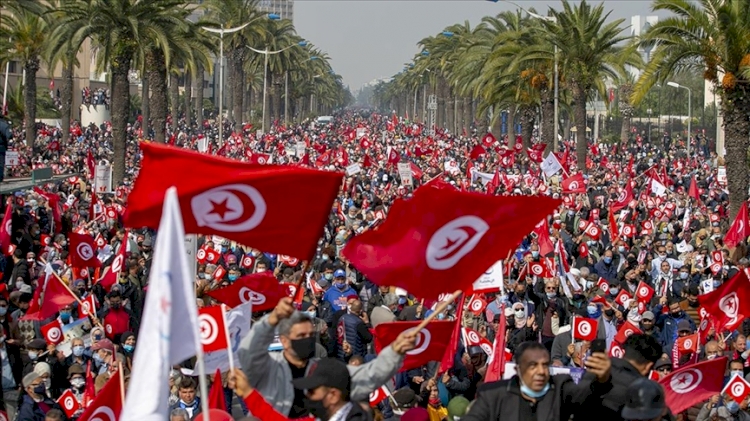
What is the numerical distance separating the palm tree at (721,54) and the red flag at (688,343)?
1119 cm

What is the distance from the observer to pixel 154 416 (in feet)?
15.6

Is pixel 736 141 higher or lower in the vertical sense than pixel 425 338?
higher

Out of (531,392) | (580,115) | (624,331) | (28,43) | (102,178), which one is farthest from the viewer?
(28,43)

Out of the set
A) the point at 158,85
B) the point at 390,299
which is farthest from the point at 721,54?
the point at 158,85

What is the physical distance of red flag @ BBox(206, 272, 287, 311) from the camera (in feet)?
36.5

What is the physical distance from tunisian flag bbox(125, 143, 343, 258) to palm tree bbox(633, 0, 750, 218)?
670 inches

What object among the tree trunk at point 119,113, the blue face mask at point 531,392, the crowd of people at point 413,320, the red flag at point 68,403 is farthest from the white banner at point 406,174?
the blue face mask at point 531,392

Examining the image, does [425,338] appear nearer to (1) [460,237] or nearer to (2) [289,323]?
(1) [460,237]

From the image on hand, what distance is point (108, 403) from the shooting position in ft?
24.1

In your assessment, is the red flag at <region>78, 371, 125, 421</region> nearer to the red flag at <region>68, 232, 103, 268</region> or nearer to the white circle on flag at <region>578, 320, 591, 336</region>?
the white circle on flag at <region>578, 320, 591, 336</region>

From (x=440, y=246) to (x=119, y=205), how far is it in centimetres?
1927

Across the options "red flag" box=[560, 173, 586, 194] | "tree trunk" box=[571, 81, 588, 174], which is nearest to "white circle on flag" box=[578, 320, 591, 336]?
"red flag" box=[560, 173, 586, 194]

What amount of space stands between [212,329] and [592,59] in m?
29.0

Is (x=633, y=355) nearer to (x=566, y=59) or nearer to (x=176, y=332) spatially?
(x=176, y=332)
